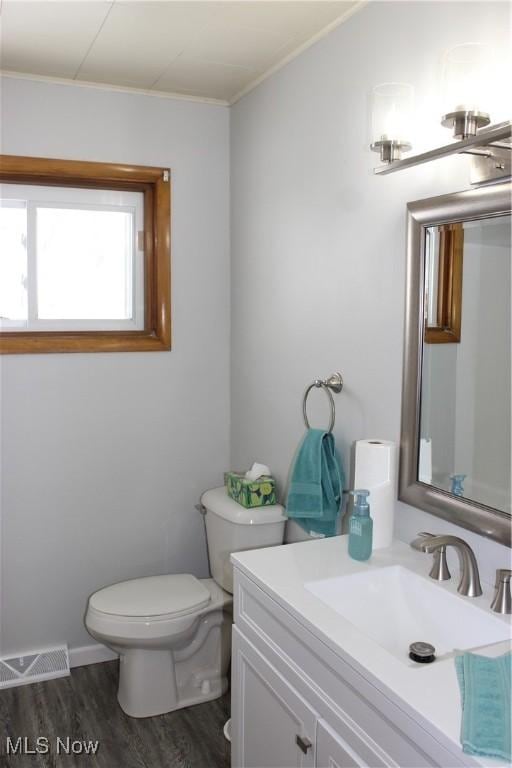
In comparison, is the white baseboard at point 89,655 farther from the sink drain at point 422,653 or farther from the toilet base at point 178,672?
the sink drain at point 422,653

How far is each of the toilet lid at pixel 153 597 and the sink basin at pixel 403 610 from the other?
0.99 meters

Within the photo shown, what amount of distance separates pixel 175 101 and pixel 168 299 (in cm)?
80

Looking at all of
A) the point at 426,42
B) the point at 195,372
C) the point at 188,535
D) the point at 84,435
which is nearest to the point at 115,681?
the point at 188,535

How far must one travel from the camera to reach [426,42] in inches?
71.1

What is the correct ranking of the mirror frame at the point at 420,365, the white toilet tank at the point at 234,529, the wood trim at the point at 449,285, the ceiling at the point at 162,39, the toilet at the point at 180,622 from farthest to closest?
the white toilet tank at the point at 234,529, the toilet at the point at 180,622, the ceiling at the point at 162,39, the wood trim at the point at 449,285, the mirror frame at the point at 420,365

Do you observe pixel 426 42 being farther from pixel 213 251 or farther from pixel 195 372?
pixel 195 372

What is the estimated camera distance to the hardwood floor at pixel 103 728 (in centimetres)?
234

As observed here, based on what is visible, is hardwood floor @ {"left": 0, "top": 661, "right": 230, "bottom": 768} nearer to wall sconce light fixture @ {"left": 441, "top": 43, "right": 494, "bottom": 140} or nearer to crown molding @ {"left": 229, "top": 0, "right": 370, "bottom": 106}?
wall sconce light fixture @ {"left": 441, "top": 43, "right": 494, "bottom": 140}

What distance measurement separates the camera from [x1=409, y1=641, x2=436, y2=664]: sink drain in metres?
1.45

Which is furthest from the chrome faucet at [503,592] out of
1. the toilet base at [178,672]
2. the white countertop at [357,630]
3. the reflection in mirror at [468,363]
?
the toilet base at [178,672]

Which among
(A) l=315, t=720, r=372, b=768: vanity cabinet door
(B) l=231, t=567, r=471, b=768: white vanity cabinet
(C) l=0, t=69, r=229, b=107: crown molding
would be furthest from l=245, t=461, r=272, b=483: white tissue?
(C) l=0, t=69, r=229, b=107: crown molding

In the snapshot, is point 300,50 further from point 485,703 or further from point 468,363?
point 485,703

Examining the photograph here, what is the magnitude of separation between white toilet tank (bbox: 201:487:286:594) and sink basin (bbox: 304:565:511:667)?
889 millimetres

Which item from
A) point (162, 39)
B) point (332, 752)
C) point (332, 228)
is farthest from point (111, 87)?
point (332, 752)
